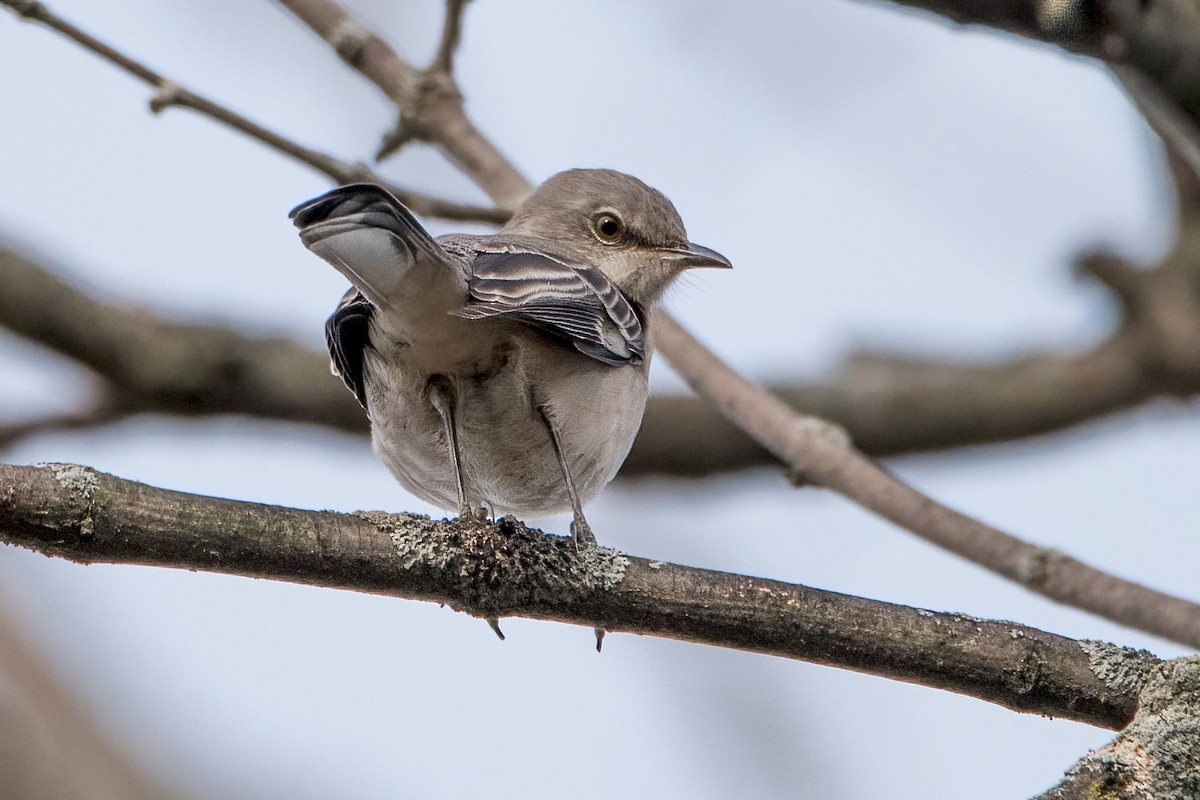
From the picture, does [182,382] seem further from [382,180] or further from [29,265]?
[382,180]

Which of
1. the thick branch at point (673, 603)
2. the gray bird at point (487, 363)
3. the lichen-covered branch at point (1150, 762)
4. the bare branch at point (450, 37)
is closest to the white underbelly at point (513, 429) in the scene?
the gray bird at point (487, 363)

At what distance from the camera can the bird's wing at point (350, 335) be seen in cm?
452

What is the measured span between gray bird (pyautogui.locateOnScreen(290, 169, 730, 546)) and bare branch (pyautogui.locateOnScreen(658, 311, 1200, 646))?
13.8 inches

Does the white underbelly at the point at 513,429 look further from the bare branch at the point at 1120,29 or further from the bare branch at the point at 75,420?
the bare branch at the point at 75,420

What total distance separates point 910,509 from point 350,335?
224 cm

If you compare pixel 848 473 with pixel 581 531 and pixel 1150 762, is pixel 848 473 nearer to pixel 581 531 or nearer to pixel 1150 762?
pixel 581 531

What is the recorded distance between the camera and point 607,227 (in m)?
6.29

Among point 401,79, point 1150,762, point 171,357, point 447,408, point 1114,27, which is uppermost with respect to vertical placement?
point 401,79

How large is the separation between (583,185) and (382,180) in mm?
1124

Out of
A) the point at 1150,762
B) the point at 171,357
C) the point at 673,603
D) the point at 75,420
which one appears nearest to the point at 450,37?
the point at 171,357

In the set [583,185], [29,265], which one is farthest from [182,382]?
[583,185]

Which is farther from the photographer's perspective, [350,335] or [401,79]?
[401,79]

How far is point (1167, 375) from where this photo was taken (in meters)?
7.23

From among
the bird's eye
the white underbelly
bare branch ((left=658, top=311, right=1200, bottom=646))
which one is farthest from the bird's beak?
the white underbelly
